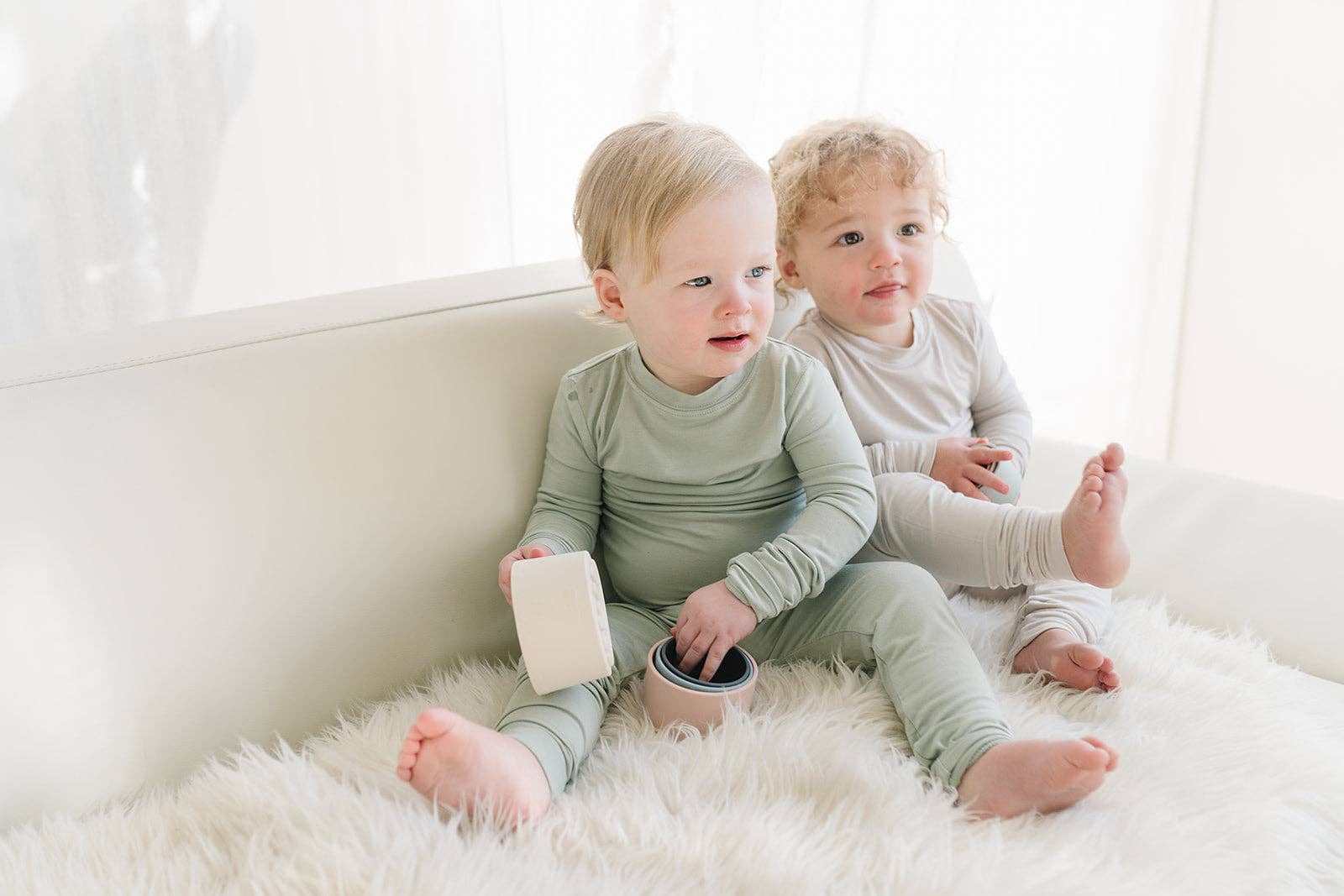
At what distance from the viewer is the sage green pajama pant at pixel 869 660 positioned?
874 millimetres

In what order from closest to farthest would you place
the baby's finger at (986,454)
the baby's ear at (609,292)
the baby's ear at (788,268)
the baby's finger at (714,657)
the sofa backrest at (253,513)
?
1. the sofa backrest at (253,513)
2. the baby's finger at (714,657)
3. the baby's ear at (609,292)
4. the baby's finger at (986,454)
5. the baby's ear at (788,268)

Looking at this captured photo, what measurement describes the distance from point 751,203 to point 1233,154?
6.25ft

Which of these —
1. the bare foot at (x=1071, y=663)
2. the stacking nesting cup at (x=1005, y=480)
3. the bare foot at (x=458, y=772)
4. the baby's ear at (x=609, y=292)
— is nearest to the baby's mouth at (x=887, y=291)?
the stacking nesting cup at (x=1005, y=480)

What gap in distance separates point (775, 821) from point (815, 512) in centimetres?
36

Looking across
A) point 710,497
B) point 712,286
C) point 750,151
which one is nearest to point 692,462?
point 710,497

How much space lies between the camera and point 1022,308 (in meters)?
2.38

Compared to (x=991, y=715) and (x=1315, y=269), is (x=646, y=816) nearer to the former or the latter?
(x=991, y=715)

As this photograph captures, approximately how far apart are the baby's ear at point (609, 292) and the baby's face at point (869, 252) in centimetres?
28

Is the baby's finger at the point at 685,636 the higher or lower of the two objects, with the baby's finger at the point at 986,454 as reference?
lower

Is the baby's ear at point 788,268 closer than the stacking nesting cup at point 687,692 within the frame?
No

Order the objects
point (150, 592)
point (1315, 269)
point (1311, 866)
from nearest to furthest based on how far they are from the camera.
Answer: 1. point (1311, 866)
2. point (150, 592)
3. point (1315, 269)

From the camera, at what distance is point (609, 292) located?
1.08m

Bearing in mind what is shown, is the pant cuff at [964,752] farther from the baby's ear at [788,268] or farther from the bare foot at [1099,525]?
the baby's ear at [788,268]

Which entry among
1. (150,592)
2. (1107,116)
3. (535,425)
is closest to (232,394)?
(150,592)
